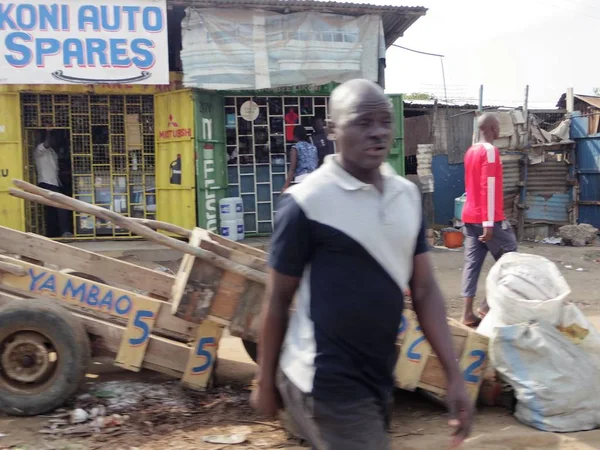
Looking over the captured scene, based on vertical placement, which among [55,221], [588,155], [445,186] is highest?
[588,155]

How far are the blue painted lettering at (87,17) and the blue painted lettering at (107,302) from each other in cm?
604

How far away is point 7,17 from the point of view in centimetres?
888

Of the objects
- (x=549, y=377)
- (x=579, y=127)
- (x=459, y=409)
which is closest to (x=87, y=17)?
(x=549, y=377)

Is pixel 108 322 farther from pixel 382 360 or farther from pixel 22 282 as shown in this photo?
pixel 382 360

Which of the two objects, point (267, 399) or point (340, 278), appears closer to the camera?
point (340, 278)

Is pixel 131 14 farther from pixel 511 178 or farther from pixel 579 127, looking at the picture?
pixel 579 127

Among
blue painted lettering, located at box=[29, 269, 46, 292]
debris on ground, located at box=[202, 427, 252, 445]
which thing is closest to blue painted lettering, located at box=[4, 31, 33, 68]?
blue painted lettering, located at box=[29, 269, 46, 292]

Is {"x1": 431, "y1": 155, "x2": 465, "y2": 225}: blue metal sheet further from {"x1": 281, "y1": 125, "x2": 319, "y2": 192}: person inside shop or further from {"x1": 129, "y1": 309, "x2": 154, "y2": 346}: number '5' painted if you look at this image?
{"x1": 129, "y1": 309, "x2": 154, "y2": 346}: number '5' painted

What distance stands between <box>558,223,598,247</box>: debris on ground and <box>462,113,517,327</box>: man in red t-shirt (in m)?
7.36

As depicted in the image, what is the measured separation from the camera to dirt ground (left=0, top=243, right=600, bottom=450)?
361 centimetres

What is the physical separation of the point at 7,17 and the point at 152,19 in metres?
1.88

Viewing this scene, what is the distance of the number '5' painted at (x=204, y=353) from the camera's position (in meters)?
4.06

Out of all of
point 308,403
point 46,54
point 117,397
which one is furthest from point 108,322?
point 46,54

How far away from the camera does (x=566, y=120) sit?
13.6 metres
